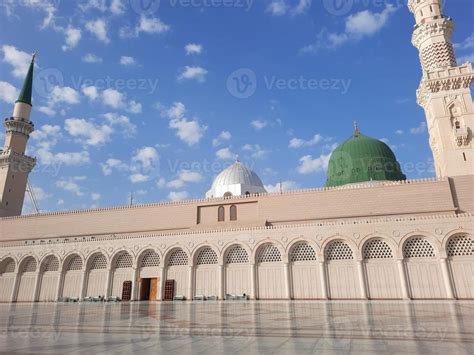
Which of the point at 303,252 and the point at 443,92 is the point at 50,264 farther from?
the point at 443,92

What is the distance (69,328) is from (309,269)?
14734 millimetres

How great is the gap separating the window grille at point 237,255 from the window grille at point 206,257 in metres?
1.03

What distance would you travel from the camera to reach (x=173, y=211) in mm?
26422

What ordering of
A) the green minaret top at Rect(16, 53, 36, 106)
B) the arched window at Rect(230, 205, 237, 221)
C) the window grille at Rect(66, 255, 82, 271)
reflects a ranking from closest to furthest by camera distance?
the arched window at Rect(230, 205, 237, 221), the window grille at Rect(66, 255, 82, 271), the green minaret top at Rect(16, 53, 36, 106)

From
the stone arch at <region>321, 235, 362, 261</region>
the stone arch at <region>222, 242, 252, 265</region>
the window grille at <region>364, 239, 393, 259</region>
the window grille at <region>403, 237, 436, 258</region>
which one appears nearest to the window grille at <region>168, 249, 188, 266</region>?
the stone arch at <region>222, 242, 252, 265</region>

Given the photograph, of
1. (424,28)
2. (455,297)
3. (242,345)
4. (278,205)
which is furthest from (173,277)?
(424,28)

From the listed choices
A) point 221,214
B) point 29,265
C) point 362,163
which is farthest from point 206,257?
point 362,163

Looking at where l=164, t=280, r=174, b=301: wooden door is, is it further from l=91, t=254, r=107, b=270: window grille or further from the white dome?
the white dome

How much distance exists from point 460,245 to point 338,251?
6442 millimetres

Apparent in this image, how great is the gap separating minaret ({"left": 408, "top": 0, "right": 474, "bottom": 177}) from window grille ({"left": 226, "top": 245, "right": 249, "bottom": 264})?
14.3 m

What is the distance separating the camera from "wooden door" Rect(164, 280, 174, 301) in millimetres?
22188

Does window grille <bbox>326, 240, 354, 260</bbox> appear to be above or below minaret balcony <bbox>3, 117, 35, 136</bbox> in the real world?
below

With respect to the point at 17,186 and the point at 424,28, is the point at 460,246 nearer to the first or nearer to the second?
the point at 424,28

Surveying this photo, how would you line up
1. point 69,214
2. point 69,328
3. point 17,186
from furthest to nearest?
1. point 17,186
2. point 69,214
3. point 69,328
